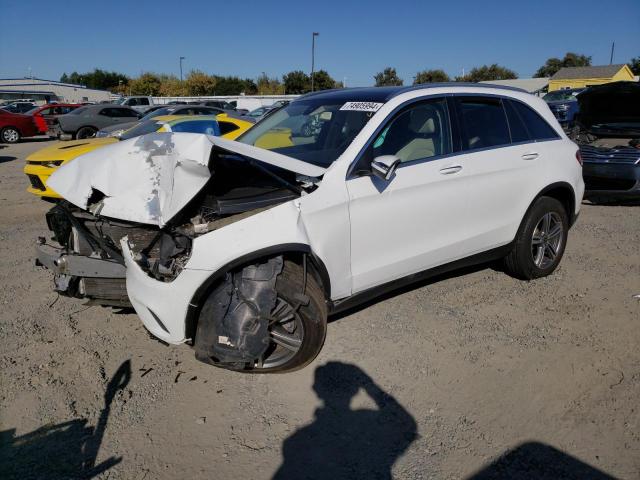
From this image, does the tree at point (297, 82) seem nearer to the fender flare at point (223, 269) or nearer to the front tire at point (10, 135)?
the front tire at point (10, 135)

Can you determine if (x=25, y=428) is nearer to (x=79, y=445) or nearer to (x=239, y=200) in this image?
(x=79, y=445)

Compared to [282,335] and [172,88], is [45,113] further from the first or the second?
[172,88]

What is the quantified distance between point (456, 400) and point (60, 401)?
7.93ft

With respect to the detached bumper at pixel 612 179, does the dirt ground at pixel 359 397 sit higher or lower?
lower

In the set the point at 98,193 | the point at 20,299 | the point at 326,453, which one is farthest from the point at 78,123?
the point at 326,453

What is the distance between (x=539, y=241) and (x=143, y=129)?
7.07 meters

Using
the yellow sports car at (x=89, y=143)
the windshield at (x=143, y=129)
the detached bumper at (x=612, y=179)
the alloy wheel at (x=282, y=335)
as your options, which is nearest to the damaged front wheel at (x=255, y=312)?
the alloy wheel at (x=282, y=335)

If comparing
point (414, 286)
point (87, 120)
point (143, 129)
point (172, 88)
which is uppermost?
point (172, 88)

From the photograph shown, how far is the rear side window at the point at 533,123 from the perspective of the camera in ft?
14.2

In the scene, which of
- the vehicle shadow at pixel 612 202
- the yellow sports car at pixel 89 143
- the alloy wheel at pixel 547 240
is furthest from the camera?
the vehicle shadow at pixel 612 202

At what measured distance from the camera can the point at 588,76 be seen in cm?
5338

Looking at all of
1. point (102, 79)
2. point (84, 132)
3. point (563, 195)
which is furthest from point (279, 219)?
point (102, 79)

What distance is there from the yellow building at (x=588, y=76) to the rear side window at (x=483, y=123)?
56174 mm

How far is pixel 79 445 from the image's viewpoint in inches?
98.0
